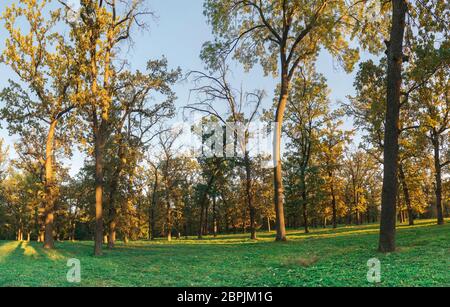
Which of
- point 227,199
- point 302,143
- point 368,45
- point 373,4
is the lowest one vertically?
point 227,199

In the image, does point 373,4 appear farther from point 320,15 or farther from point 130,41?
point 130,41

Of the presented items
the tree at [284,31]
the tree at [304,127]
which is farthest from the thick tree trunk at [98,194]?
the tree at [304,127]

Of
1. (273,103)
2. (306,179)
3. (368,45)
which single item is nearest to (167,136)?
(273,103)

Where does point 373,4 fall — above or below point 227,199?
above

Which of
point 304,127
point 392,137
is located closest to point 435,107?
point 304,127

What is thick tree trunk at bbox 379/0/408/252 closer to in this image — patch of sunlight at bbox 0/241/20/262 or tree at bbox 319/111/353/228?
patch of sunlight at bbox 0/241/20/262

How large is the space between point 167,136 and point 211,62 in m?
23.5

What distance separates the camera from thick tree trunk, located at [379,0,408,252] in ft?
40.7

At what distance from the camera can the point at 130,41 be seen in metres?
22.1

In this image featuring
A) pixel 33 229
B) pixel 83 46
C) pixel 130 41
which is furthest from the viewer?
pixel 33 229

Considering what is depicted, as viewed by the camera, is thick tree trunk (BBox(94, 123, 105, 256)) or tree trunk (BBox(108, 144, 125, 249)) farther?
tree trunk (BBox(108, 144, 125, 249))

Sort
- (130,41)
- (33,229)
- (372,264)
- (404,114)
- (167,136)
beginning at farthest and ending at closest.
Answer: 1. (33,229)
2. (167,136)
3. (404,114)
4. (130,41)
5. (372,264)

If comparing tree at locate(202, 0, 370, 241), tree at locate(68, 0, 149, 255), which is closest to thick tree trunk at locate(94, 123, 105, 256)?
tree at locate(68, 0, 149, 255)

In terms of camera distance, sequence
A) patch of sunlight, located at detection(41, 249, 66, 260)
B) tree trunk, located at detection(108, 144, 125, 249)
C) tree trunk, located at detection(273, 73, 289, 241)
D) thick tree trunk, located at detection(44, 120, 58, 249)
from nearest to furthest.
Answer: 1. patch of sunlight, located at detection(41, 249, 66, 260)
2. tree trunk, located at detection(273, 73, 289, 241)
3. thick tree trunk, located at detection(44, 120, 58, 249)
4. tree trunk, located at detection(108, 144, 125, 249)
